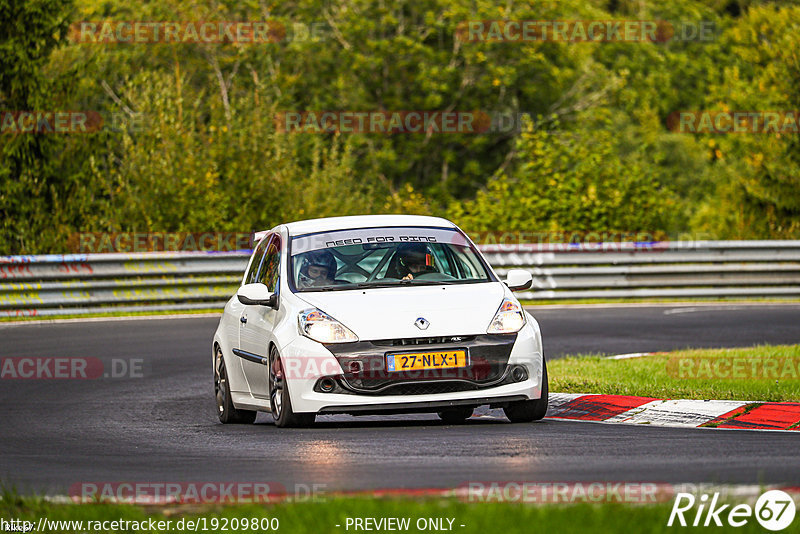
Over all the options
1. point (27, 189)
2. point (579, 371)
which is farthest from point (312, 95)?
point (579, 371)

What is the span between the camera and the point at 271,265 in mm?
11742

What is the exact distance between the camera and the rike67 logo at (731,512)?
579 centimetres

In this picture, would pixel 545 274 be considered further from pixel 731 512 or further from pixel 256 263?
pixel 731 512

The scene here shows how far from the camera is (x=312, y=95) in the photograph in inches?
1880

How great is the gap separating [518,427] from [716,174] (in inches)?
1618

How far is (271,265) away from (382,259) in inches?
42.1

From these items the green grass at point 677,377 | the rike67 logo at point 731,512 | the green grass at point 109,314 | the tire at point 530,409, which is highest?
the rike67 logo at point 731,512

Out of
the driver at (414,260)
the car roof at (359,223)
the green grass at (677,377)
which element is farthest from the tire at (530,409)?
the car roof at (359,223)

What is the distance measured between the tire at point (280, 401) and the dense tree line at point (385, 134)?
16.4 metres

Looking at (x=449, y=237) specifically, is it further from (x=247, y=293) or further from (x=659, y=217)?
(x=659, y=217)

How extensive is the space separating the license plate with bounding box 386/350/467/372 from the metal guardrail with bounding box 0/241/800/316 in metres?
13.6

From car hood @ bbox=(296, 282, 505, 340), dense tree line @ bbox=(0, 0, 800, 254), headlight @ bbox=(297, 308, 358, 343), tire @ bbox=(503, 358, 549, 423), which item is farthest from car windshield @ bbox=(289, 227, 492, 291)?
dense tree line @ bbox=(0, 0, 800, 254)

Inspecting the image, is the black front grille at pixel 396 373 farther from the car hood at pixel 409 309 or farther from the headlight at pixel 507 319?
the headlight at pixel 507 319

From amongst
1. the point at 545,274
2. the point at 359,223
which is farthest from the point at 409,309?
the point at 545,274
